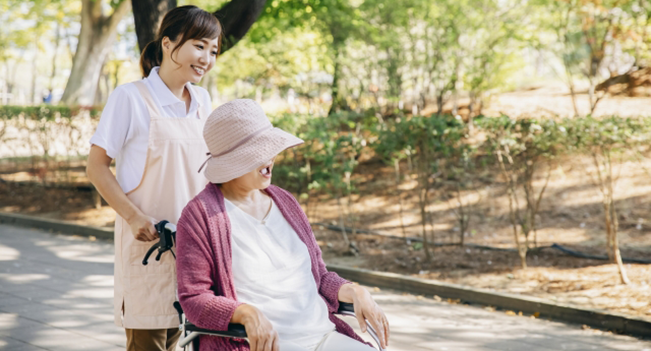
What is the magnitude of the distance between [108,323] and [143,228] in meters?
3.15

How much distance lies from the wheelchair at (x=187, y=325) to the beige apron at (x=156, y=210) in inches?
3.8

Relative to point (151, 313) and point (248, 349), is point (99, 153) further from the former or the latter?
point (248, 349)

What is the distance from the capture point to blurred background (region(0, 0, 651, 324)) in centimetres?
716

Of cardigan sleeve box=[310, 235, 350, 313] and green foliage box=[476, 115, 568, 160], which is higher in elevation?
green foliage box=[476, 115, 568, 160]

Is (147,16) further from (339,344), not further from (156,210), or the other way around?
(339,344)

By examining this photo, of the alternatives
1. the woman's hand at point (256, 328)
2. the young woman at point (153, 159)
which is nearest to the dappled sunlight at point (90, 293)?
the young woman at point (153, 159)

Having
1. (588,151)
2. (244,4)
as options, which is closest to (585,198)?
(588,151)

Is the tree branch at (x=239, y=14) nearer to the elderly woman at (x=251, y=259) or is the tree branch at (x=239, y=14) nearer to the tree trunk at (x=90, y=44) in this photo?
the elderly woman at (x=251, y=259)

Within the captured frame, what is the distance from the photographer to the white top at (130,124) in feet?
8.87

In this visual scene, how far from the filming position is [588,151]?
6852mm

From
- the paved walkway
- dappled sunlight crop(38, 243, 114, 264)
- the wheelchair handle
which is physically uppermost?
the wheelchair handle

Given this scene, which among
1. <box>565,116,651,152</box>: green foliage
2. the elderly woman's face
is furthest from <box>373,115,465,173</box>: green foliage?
the elderly woman's face

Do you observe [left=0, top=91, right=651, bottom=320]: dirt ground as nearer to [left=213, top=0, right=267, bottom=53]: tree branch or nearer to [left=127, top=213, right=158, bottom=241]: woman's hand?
[left=213, top=0, right=267, bottom=53]: tree branch

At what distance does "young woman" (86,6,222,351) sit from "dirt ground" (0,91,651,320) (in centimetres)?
460
